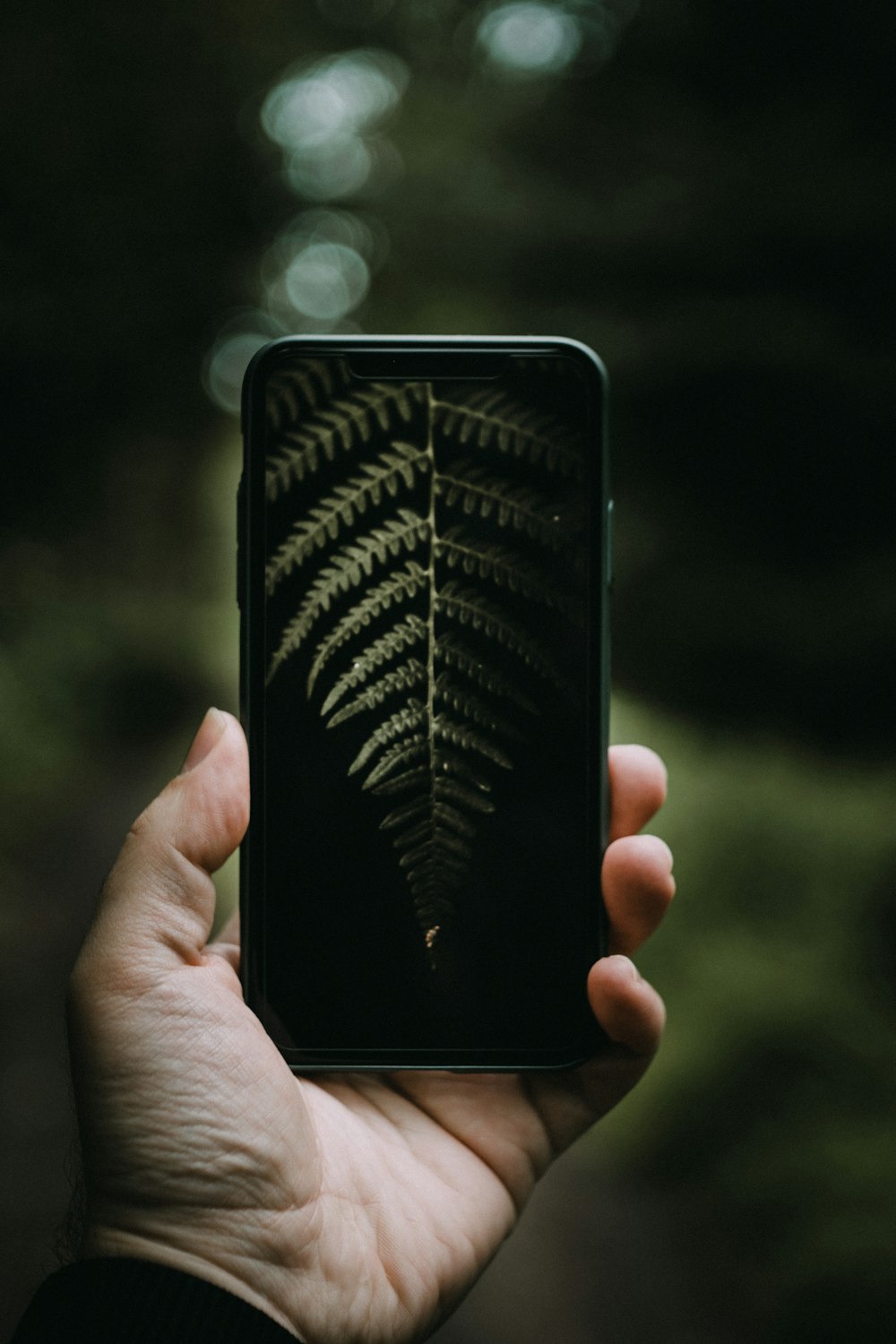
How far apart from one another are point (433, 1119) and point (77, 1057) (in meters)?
0.40

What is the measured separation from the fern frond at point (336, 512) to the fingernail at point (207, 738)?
0.47 ft

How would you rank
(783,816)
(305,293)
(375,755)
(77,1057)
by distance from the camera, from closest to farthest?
(77,1057) < (375,755) < (783,816) < (305,293)

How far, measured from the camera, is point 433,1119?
98 centimetres

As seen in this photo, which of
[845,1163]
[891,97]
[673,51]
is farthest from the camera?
[673,51]

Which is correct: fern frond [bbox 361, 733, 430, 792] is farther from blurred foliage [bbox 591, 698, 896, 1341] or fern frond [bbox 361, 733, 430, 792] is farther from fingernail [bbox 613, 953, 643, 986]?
blurred foliage [bbox 591, 698, 896, 1341]

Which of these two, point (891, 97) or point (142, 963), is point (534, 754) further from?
point (891, 97)

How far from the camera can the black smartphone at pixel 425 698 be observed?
892 mm

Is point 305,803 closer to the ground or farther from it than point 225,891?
farther from it

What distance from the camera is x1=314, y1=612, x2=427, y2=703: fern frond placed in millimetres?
880

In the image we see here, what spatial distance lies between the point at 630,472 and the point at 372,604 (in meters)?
1.83

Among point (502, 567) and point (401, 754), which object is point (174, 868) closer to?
point (401, 754)

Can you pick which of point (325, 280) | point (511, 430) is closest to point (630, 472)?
point (511, 430)

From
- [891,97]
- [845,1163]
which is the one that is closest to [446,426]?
[845,1163]

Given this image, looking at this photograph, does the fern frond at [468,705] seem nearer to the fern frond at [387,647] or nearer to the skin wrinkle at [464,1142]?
the fern frond at [387,647]
